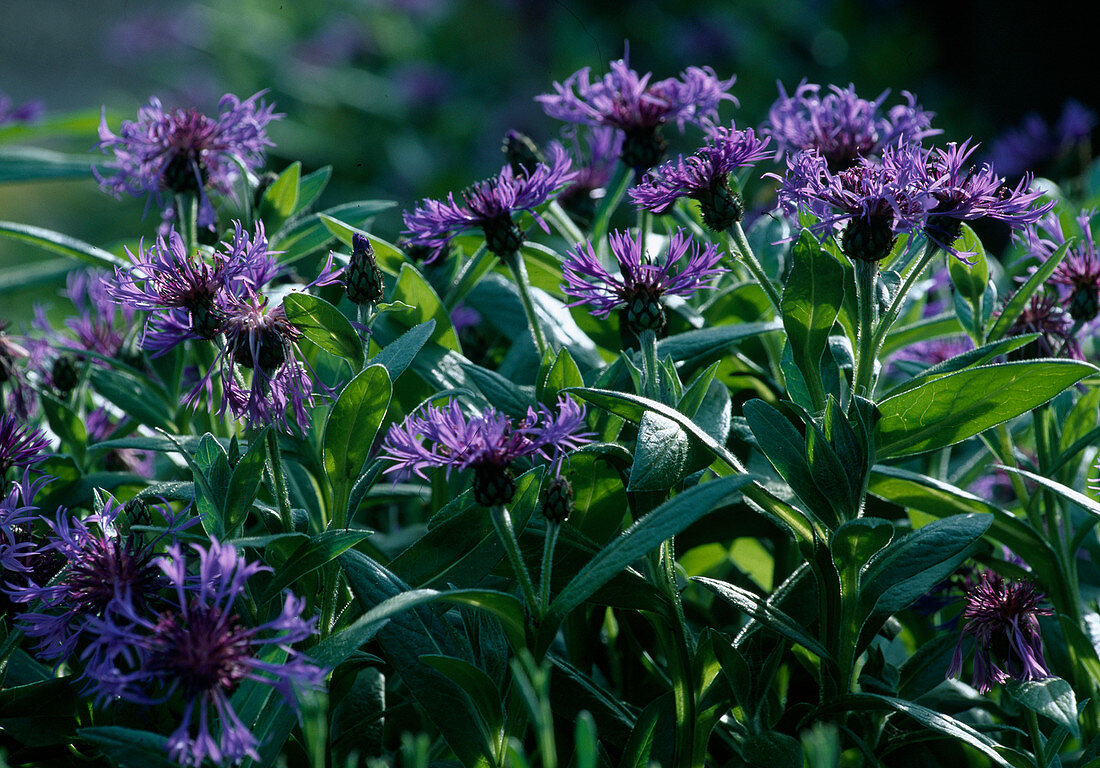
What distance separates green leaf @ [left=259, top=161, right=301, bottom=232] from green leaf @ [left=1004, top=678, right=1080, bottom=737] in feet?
2.30

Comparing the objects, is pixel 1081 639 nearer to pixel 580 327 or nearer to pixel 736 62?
pixel 580 327

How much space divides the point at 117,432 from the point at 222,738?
536 millimetres

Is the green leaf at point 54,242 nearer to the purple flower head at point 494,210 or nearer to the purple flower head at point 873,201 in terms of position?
the purple flower head at point 494,210

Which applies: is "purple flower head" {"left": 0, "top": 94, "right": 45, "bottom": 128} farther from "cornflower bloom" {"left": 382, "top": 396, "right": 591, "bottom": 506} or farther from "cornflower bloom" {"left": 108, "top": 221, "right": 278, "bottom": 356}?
"cornflower bloom" {"left": 382, "top": 396, "right": 591, "bottom": 506}

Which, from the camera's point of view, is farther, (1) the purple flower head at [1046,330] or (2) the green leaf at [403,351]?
(1) the purple flower head at [1046,330]

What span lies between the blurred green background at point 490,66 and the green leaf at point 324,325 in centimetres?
238

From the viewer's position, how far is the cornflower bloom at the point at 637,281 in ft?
2.35

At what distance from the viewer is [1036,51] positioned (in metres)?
3.04

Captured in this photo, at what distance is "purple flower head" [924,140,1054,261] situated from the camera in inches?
27.3

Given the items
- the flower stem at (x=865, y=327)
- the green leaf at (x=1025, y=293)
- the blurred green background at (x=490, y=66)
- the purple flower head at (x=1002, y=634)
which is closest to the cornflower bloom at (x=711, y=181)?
the flower stem at (x=865, y=327)

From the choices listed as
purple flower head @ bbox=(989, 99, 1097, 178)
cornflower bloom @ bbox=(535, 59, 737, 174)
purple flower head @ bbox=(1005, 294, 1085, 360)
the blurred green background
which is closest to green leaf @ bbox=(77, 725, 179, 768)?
cornflower bloom @ bbox=(535, 59, 737, 174)

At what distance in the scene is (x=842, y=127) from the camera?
3.02 ft

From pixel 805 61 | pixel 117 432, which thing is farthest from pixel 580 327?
pixel 805 61

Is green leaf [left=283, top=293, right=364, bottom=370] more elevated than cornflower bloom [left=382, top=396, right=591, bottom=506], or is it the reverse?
green leaf [left=283, top=293, right=364, bottom=370]
